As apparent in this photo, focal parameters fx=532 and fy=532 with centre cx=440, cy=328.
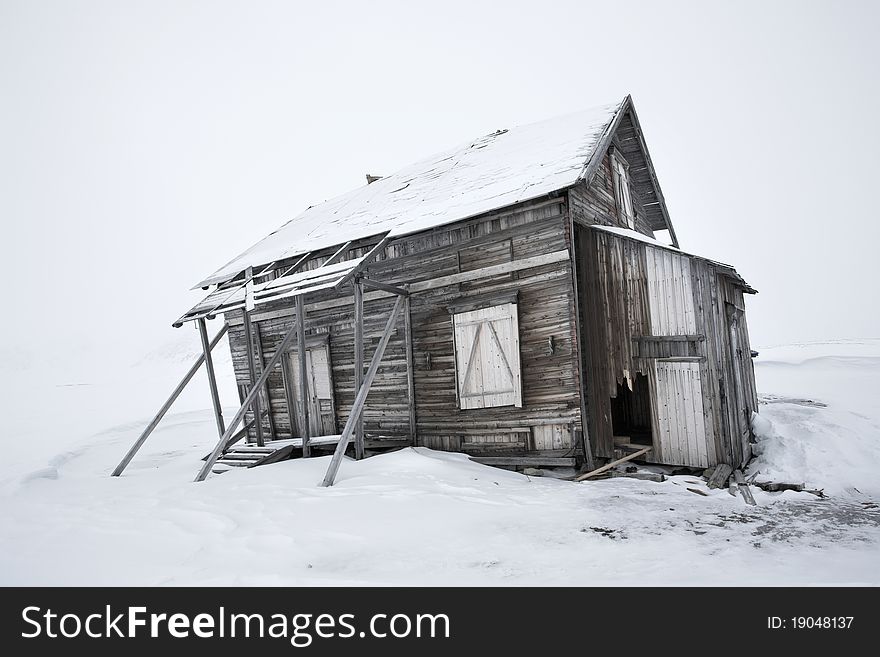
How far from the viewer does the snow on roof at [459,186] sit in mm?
9961

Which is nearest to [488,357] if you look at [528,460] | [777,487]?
[528,460]

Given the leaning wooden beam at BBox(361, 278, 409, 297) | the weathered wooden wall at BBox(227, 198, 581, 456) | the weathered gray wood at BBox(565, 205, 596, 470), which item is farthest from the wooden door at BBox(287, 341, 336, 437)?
the weathered gray wood at BBox(565, 205, 596, 470)

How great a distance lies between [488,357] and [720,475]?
4308 mm

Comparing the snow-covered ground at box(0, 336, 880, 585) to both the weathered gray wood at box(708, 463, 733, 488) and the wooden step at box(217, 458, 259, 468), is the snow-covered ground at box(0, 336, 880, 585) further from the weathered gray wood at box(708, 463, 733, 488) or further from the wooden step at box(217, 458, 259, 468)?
the wooden step at box(217, 458, 259, 468)

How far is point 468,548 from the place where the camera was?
17.4 feet

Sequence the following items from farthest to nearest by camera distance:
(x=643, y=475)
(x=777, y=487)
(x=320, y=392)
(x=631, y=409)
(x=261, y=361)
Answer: (x=261, y=361) < (x=631, y=409) < (x=320, y=392) < (x=643, y=475) < (x=777, y=487)

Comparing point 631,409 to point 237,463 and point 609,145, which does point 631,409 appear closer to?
point 609,145

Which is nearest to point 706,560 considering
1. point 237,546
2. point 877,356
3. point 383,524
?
point 383,524

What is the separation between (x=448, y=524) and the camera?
6133mm

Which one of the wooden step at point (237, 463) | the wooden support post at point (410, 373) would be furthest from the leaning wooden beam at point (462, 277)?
the wooden step at point (237, 463)

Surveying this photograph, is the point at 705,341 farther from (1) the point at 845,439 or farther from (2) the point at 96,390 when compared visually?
(2) the point at 96,390

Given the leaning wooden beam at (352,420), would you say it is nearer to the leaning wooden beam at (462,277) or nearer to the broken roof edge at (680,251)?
the leaning wooden beam at (462,277)

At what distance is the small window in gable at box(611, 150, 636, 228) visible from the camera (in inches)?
495

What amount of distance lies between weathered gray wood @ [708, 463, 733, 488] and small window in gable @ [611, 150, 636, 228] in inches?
247
